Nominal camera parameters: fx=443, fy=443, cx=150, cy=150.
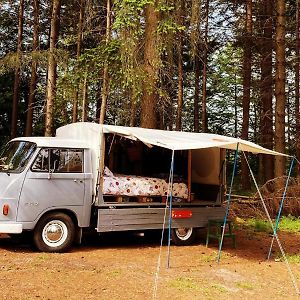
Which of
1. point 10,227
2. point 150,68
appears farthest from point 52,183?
point 150,68

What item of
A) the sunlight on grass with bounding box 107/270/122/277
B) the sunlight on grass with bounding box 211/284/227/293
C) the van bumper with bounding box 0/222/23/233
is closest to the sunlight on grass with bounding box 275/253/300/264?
the sunlight on grass with bounding box 211/284/227/293

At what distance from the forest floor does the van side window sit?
1613mm

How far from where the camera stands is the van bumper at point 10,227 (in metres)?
8.00

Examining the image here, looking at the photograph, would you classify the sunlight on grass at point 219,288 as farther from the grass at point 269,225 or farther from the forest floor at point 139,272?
the grass at point 269,225

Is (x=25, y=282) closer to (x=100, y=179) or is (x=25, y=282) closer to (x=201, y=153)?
(x=100, y=179)

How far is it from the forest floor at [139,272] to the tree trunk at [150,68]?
4014 mm

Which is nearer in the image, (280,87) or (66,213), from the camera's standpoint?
(66,213)

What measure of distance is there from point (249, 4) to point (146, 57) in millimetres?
9672

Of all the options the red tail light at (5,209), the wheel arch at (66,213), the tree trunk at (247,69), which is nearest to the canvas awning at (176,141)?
the wheel arch at (66,213)

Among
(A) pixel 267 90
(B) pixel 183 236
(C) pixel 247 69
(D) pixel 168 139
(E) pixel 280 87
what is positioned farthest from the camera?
(C) pixel 247 69

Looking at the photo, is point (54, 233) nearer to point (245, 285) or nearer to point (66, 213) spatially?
point (66, 213)

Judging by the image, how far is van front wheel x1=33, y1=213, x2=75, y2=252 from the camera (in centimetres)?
846

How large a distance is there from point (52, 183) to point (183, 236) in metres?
3.45

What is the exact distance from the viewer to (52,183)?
336 inches
